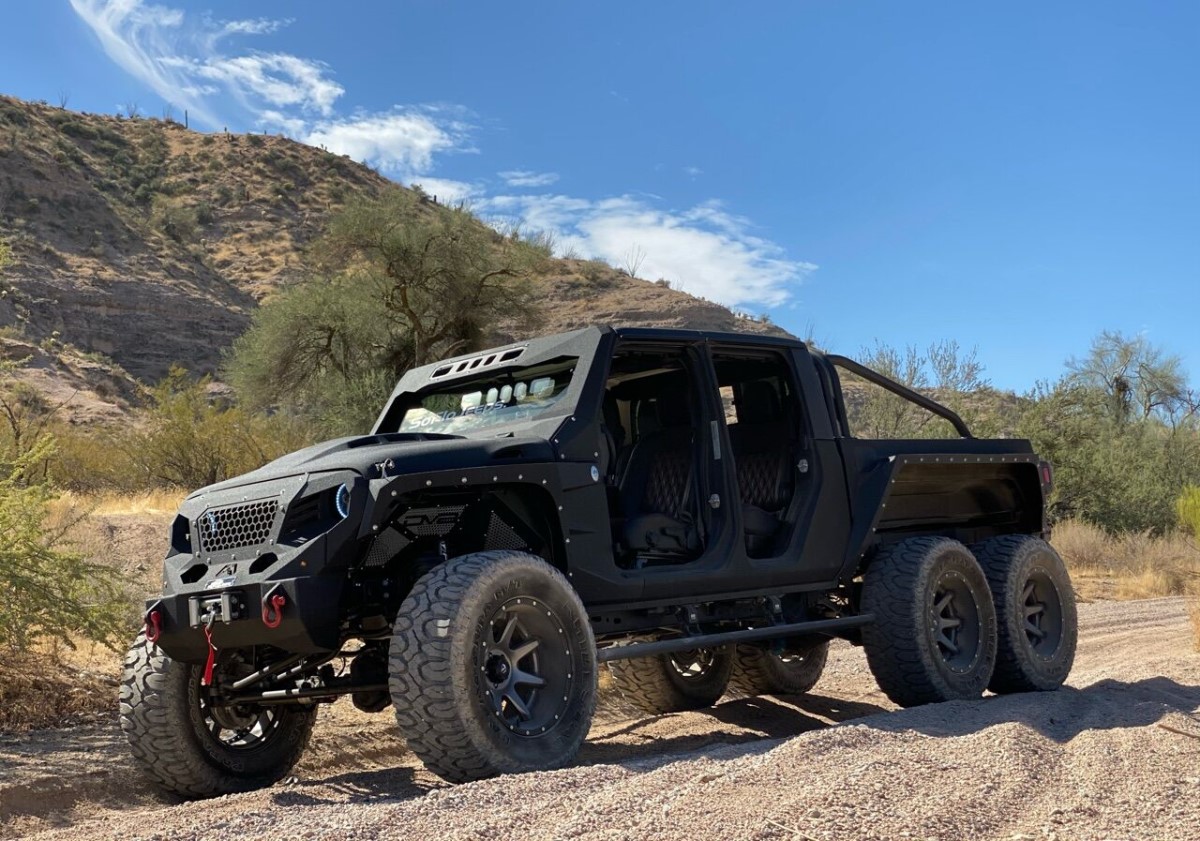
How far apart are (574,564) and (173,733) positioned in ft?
6.46

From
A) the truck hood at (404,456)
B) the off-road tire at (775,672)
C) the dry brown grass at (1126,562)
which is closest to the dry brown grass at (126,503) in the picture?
the off-road tire at (775,672)

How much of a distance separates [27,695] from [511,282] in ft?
75.2

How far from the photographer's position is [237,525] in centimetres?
522

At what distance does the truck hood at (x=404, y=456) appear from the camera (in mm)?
4992

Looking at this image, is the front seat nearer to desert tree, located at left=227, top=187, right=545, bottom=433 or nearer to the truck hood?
the truck hood

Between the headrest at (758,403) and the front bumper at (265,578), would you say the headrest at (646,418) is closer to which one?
the headrest at (758,403)

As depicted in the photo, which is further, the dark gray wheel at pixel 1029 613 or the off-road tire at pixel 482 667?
the dark gray wheel at pixel 1029 613

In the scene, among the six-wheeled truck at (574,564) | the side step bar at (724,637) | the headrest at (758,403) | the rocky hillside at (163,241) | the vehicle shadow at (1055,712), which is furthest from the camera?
the rocky hillside at (163,241)

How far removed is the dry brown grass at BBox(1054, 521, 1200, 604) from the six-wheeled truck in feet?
33.7

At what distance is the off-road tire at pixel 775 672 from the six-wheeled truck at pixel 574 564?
0.02 m

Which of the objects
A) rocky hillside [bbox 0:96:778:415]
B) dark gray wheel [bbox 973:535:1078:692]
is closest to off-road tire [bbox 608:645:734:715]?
dark gray wheel [bbox 973:535:1078:692]

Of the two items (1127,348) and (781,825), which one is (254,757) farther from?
(1127,348)

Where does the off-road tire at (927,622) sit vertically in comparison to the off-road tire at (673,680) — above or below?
above

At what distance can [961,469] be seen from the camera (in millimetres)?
7820
